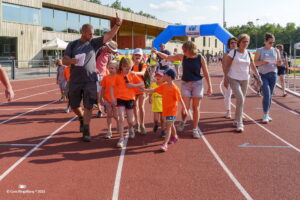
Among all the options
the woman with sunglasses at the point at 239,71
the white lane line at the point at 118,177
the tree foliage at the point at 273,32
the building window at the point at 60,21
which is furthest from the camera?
the tree foliage at the point at 273,32

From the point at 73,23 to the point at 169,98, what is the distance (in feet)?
113

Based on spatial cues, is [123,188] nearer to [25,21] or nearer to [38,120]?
[38,120]

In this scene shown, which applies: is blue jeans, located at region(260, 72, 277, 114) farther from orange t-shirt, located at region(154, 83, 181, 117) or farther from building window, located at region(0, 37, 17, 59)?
building window, located at region(0, 37, 17, 59)

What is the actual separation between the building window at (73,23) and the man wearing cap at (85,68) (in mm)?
32805

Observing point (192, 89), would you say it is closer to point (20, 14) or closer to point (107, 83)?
point (107, 83)

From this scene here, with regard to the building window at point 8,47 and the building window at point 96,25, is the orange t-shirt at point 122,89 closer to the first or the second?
the building window at point 8,47

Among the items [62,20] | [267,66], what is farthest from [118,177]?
[62,20]

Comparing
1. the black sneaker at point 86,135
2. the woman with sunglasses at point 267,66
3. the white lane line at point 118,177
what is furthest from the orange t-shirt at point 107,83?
the woman with sunglasses at point 267,66

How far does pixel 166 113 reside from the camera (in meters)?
5.43

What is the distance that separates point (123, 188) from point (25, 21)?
30.5 m

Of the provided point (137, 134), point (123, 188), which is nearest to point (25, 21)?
point (137, 134)

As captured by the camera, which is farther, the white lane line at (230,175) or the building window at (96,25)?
the building window at (96,25)

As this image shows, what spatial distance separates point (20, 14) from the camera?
29969 millimetres

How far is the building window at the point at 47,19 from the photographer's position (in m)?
33.1
